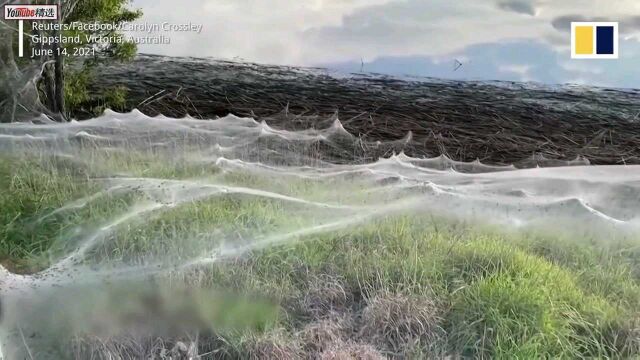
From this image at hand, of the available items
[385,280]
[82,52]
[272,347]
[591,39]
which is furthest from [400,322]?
[82,52]

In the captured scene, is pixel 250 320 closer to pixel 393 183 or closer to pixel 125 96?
pixel 393 183

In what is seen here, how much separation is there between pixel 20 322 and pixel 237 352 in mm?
1053

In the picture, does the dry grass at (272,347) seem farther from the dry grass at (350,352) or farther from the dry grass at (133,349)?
the dry grass at (133,349)

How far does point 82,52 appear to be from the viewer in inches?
136

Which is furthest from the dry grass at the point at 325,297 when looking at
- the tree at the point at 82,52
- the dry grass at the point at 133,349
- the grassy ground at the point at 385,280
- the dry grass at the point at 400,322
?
the tree at the point at 82,52

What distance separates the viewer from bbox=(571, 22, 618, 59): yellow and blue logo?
3.23 metres

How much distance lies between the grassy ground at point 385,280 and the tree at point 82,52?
0.45 m

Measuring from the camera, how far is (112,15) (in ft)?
11.4

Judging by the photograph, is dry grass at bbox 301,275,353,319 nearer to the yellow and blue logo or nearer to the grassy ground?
the grassy ground

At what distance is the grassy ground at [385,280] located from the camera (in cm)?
317

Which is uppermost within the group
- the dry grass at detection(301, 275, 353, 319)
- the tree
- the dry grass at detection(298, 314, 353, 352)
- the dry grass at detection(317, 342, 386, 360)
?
the tree

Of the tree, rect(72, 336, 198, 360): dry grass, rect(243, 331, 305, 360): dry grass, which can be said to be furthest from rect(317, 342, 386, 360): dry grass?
the tree

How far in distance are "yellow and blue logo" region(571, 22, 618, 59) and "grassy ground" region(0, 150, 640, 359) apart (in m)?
0.83

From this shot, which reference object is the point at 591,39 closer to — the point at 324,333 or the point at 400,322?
the point at 400,322
